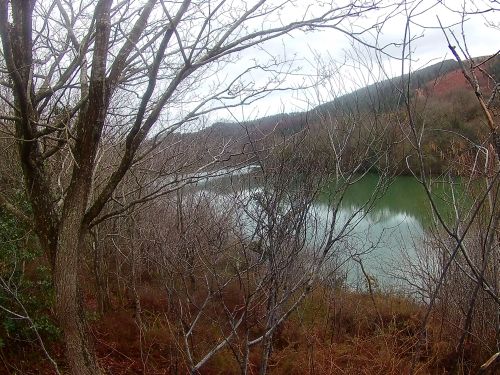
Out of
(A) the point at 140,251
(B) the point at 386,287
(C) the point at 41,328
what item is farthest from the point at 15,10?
(B) the point at 386,287

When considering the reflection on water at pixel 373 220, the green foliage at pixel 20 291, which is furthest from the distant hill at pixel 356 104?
the green foliage at pixel 20 291

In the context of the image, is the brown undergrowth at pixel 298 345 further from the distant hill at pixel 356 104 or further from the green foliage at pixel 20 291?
the distant hill at pixel 356 104

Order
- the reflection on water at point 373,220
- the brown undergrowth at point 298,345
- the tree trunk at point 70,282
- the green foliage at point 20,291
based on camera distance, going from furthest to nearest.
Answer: the reflection on water at point 373,220 → the brown undergrowth at point 298,345 → the green foliage at point 20,291 → the tree trunk at point 70,282

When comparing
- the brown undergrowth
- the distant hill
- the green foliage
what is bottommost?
the brown undergrowth

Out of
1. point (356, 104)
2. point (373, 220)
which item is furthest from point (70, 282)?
point (373, 220)

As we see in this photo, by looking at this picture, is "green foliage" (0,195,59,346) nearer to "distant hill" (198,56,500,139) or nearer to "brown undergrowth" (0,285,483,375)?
"brown undergrowth" (0,285,483,375)

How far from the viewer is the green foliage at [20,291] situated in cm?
521

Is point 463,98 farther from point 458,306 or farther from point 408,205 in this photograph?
point 458,306

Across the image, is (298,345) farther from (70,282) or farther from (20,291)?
(70,282)

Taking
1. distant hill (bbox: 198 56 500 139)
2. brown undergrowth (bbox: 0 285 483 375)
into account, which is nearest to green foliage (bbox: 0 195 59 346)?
brown undergrowth (bbox: 0 285 483 375)

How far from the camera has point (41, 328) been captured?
5.46 m

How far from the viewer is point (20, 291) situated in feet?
18.0

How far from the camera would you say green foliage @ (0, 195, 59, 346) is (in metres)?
5.21

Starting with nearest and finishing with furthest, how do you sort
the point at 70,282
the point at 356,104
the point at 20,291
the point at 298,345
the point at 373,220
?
1. the point at 70,282
2. the point at 356,104
3. the point at 20,291
4. the point at 298,345
5. the point at 373,220
